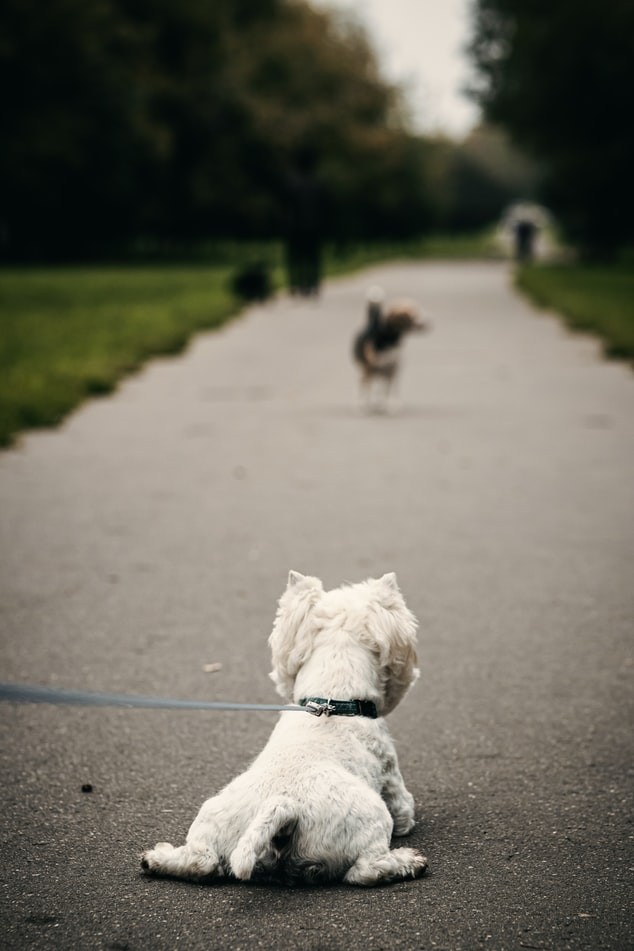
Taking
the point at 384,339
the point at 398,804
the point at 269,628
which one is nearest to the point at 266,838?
the point at 398,804

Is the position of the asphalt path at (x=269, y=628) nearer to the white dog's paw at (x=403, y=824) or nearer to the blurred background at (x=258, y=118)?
the white dog's paw at (x=403, y=824)

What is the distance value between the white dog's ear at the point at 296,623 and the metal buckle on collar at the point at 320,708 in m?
0.17

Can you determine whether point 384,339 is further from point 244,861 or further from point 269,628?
point 244,861

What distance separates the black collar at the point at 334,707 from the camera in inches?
130

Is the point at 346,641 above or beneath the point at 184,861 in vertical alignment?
above

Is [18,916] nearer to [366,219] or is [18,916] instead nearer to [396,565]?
[396,565]

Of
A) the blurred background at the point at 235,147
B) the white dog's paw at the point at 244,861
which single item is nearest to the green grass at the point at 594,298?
the blurred background at the point at 235,147

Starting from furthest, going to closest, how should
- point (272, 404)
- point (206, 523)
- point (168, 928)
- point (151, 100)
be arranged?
point (151, 100) < point (272, 404) < point (206, 523) < point (168, 928)

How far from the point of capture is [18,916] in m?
3.00

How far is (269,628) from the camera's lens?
17.8ft

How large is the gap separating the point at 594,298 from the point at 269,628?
1897 centimetres

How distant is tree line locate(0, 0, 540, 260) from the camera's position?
4200cm

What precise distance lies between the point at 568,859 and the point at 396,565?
10.4 ft

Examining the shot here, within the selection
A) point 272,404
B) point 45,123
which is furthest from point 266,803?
point 45,123
